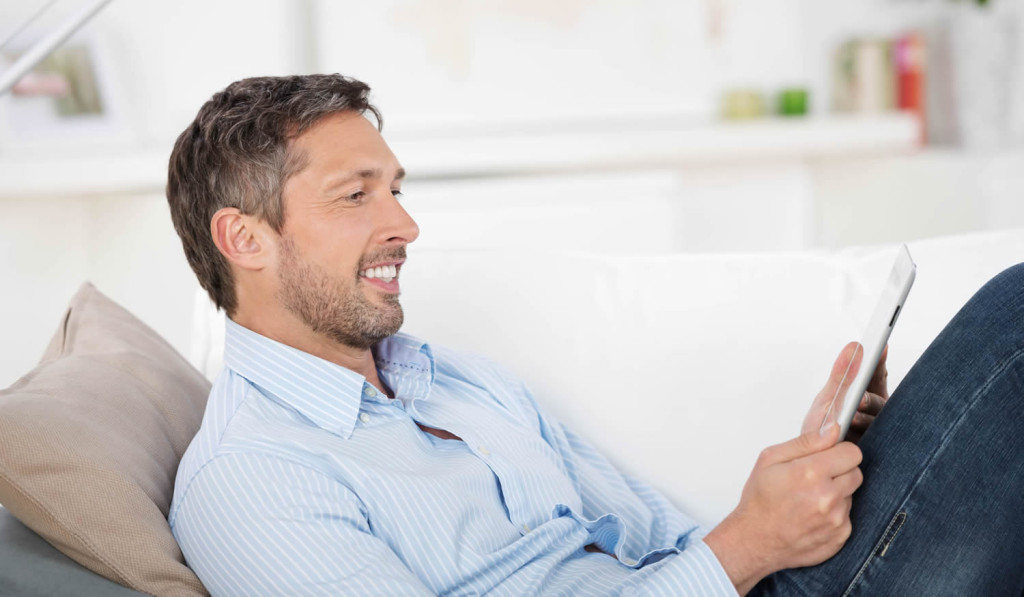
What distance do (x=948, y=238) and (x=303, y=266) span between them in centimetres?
97

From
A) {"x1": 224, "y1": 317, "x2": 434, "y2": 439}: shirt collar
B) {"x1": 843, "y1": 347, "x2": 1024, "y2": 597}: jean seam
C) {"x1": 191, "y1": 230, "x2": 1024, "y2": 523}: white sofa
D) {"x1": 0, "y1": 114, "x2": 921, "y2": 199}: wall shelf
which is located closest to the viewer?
{"x1": 843, "y1": 347, "x2": 1024, "y2": 597}: jean seam

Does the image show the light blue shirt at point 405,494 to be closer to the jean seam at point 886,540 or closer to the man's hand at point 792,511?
the man's hand at point 792,511

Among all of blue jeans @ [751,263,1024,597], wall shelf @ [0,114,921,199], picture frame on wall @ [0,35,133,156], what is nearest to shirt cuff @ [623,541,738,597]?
blue jeans @ [751,263,1024,597]

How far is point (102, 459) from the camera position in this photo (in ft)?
3.53

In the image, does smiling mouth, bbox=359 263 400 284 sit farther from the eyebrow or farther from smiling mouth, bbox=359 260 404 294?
the eyebrow

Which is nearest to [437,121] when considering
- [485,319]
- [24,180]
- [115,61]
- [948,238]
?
[115,61]

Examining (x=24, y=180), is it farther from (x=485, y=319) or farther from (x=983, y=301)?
(x=983, y=301)

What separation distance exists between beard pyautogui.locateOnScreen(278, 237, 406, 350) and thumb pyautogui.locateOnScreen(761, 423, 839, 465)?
51cm

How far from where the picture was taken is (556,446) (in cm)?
146

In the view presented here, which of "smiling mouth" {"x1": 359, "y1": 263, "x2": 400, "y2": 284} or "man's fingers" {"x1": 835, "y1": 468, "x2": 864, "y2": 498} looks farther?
"smiling mouth" {"x1": 359, "y1": 263, "x2": 400, "y2": 284}

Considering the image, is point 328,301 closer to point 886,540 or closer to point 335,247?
point 335,247

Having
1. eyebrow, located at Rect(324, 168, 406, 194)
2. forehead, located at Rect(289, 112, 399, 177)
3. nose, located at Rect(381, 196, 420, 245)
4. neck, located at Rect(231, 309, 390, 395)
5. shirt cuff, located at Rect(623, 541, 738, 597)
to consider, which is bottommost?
shirt cuff, located at Rect(623, 541, 738, 597)

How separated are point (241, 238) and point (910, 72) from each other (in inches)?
123

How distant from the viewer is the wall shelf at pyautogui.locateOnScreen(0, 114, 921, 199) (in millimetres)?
3061
